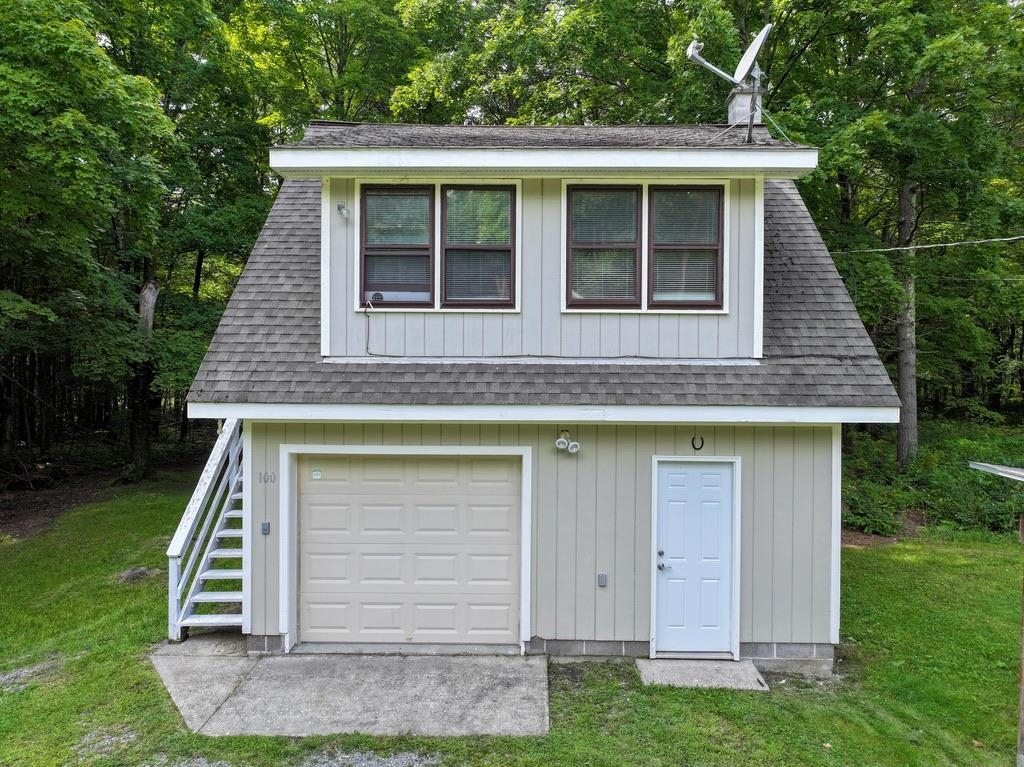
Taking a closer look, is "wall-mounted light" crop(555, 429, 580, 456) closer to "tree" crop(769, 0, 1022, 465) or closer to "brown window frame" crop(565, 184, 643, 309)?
"brown window frame" crop(565, 184, 643, 309)

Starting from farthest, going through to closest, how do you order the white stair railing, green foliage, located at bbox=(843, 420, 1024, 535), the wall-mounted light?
green foliage, located at bbox=(843, 420, 1024, 535) → the white stair railing → the wall-mounted light

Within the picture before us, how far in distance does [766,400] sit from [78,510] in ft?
40.7

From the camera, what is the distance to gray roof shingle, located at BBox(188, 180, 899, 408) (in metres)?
5.00

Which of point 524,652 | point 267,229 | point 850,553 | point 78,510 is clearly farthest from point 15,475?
point 850,553

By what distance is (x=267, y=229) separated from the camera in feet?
21.3

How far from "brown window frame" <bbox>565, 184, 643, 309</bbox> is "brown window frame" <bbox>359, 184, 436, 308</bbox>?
1341 mm

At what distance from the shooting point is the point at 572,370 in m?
5.27

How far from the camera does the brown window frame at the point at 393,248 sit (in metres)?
5.42

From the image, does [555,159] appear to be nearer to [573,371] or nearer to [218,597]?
[573,371]

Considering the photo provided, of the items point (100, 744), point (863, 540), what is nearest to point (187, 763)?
point (100, 744)

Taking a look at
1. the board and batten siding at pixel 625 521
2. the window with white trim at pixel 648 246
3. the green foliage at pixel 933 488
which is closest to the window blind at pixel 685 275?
the window with white trim at pixel 648 246

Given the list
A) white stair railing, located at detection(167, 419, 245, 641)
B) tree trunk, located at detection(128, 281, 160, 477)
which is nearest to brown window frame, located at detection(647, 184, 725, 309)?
white stair railing, located at detection(167, 419, 245, 641)

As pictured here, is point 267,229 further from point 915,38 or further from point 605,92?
point 915,38

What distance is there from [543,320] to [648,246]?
4.16ft
